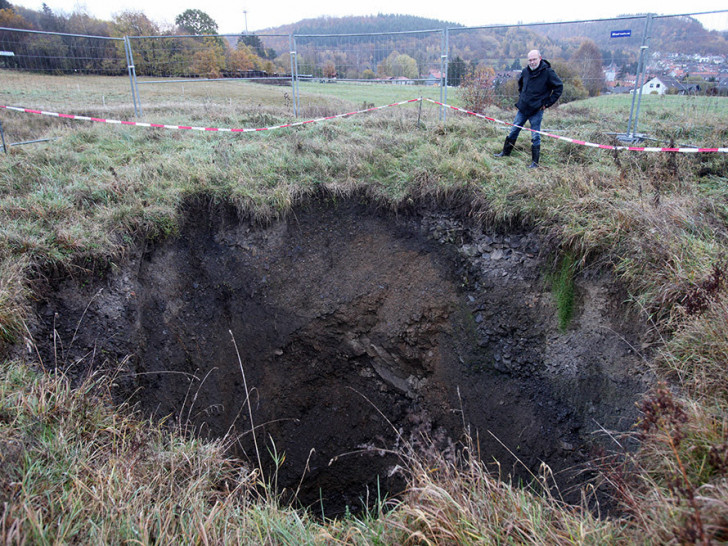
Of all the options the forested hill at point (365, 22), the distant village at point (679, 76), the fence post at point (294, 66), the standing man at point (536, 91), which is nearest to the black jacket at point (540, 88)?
the standing man at point (536, 91)

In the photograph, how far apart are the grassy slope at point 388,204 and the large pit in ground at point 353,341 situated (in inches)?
16.8

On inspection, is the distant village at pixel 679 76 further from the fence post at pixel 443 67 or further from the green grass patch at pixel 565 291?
the green grass patch at pixel 565 291

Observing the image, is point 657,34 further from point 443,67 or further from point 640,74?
point 443,67

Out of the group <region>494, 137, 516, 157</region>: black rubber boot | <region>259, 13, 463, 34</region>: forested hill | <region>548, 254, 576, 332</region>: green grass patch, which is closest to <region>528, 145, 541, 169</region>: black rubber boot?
<region>494, 137, 516, 157</region>: black rubber boot

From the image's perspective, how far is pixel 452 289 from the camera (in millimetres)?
5672

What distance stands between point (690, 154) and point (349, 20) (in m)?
42.5

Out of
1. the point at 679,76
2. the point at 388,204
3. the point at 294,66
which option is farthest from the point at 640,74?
the point at 294,66

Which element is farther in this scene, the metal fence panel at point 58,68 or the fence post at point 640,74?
the metal fence panel at point 58,68

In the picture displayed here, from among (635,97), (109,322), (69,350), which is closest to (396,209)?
(109,322)

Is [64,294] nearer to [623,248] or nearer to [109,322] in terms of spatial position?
[109,322]

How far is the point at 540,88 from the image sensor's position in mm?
6328

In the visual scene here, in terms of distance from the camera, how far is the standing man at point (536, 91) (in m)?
6.26

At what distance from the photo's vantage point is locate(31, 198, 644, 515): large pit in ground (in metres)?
4.50

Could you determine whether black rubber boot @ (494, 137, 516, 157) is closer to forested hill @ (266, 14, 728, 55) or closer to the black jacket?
the black jacket
